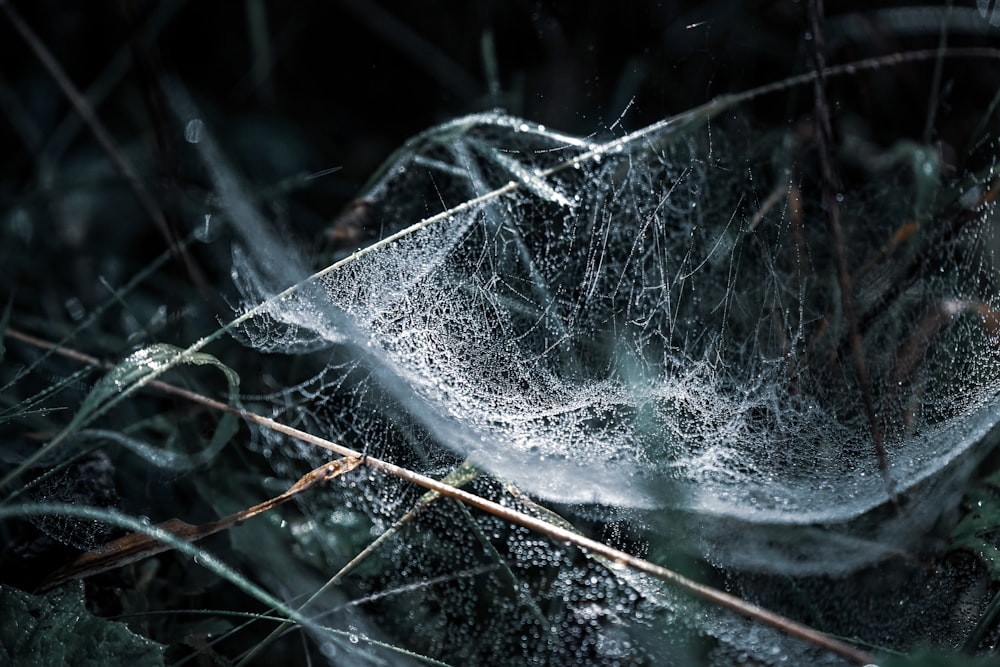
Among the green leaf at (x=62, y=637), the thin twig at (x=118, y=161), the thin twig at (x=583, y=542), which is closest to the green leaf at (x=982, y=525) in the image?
the thin twig at (x=583, y=542)

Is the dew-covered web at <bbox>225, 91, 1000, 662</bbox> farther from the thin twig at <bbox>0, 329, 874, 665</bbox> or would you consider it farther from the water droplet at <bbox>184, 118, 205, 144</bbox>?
the water droplet at <bbox>184, 118, 205, 144</bbox>

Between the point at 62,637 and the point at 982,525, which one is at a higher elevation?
the point at 62,637

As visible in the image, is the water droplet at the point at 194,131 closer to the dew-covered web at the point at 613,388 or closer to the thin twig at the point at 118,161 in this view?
the thin twig at the point at 118,161

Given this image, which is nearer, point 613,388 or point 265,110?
point 613,388

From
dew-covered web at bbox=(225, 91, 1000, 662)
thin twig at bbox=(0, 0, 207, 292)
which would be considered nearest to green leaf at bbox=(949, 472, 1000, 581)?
dew-covered web at bbox=(225, 91, 1000, 662)

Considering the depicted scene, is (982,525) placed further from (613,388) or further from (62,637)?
(62,637)

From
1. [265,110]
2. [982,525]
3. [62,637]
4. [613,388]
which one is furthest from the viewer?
[265,110]

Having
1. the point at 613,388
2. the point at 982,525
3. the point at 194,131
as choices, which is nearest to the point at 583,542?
the point at 613,388
